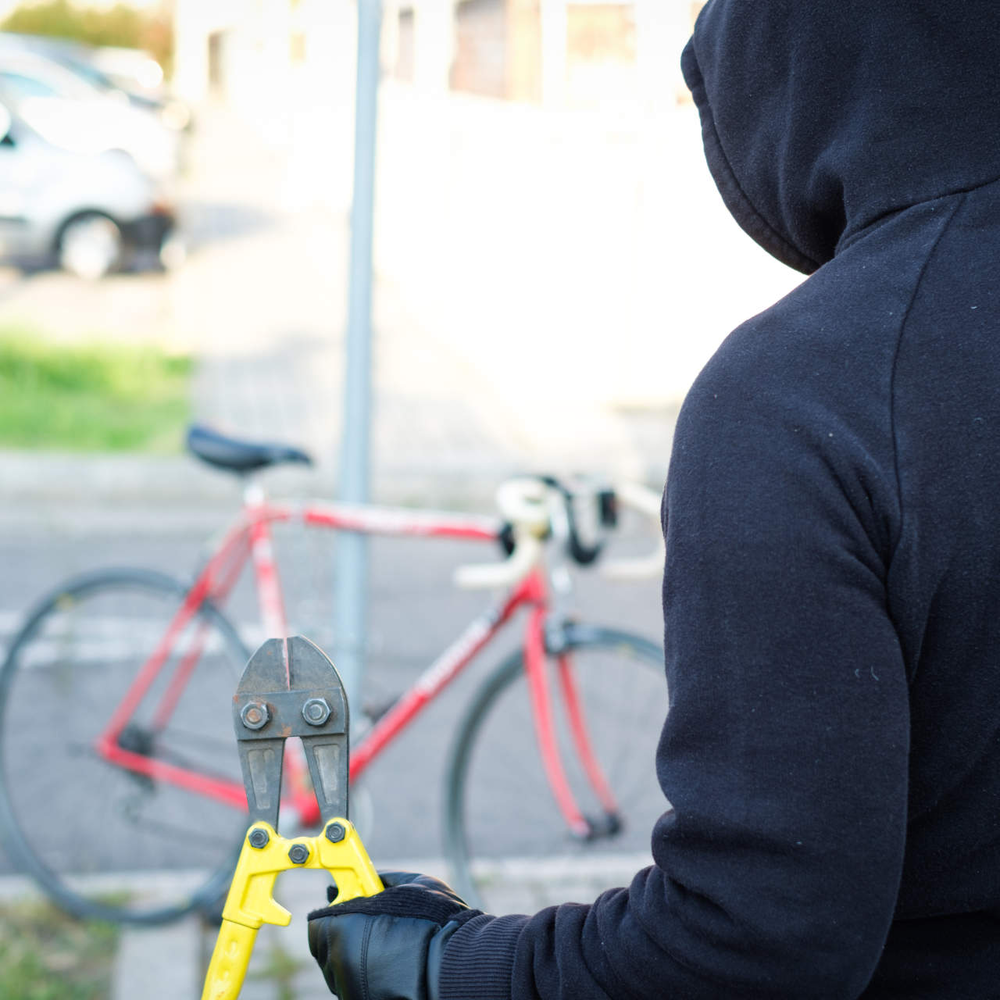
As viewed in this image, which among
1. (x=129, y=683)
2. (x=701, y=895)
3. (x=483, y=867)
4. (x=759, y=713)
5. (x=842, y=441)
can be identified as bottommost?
(x=483, y=867)

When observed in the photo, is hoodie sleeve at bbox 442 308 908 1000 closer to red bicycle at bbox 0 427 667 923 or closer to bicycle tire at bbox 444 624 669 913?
red bicycle at bbox 0 427 667 923

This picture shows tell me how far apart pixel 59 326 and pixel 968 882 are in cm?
961

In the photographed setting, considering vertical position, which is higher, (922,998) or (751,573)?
(751,573)

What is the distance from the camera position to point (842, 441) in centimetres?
94

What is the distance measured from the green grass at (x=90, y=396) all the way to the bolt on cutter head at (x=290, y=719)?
607 centimetres

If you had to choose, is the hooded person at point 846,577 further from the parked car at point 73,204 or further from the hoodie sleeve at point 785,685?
the parked car at point 73,204

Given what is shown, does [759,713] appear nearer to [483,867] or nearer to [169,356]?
[483,867]

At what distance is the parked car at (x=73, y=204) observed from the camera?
10906mm

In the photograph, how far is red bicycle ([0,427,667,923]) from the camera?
112 inches

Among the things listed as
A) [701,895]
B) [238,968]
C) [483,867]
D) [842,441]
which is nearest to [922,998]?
[701,895]

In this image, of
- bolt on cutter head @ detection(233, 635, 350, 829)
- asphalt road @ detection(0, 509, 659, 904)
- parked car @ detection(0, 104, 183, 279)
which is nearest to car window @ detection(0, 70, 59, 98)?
parked car @ detection(0, 104, 183, 279)

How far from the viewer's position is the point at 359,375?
292 cm

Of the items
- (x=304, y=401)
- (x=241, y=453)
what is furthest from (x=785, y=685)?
(x=304, y=401)

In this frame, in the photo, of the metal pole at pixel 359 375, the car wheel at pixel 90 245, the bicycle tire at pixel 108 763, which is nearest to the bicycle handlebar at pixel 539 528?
the metal pole at pixel 359 375
